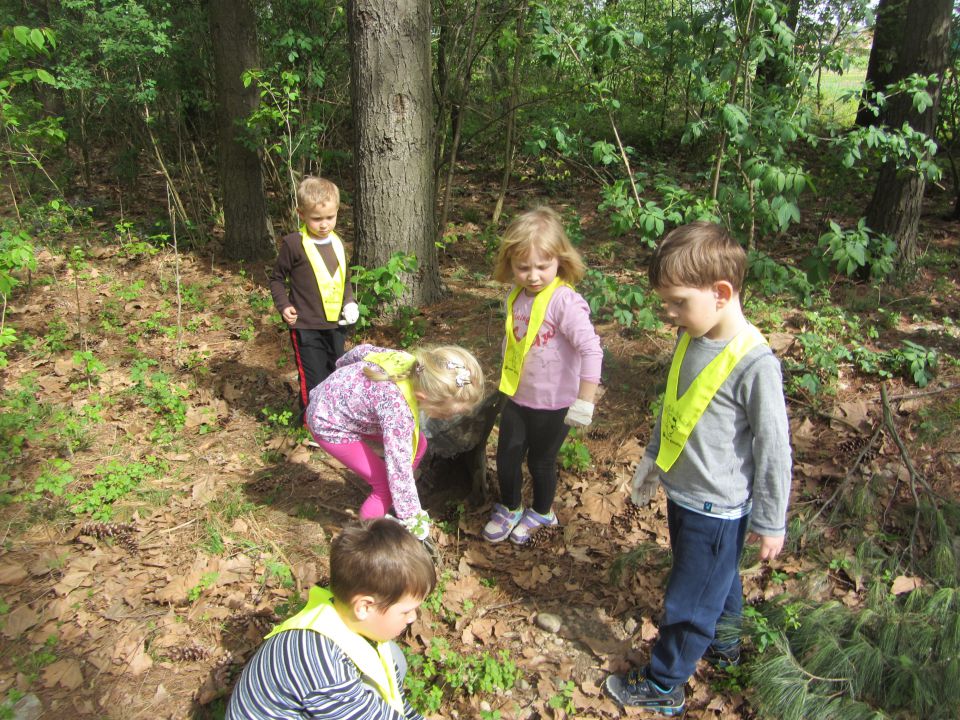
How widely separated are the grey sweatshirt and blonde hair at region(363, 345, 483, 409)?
91 centimetres

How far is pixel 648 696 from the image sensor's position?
2736 millimetres

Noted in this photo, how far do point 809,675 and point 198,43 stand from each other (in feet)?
28.4

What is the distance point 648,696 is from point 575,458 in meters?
1.70

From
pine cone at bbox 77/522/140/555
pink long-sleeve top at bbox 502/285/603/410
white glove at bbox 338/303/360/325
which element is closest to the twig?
pink long-sleeve top at bbox 502/285/603/410

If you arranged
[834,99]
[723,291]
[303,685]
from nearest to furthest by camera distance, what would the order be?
[303,685] < [723,291] < [834,99]

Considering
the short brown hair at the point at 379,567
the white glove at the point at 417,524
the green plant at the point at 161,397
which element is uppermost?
the short brown hair at the point at 379,567

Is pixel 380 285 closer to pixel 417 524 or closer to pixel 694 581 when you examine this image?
pixel 417 524

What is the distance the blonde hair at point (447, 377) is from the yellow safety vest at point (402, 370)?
2.0 inches

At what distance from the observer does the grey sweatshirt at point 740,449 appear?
2125mm

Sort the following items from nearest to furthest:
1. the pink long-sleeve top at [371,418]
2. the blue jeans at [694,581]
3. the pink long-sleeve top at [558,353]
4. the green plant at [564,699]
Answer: the blue jeans at [694,581], the green plant at [564,699], the pink long-sleeve top at [371,418], the pink long-sleeve top at [558,353]

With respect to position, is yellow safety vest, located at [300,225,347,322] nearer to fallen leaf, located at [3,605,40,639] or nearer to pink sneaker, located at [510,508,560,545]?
pink sneaker, located at [510,508,560,545]

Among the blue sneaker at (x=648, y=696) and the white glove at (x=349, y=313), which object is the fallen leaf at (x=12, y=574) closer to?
the white glove at (x=349, y=313)

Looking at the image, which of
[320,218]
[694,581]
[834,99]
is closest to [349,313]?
[320,218]

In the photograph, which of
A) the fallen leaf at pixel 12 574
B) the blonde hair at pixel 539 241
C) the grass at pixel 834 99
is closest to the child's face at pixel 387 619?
the blonde hair at pixel 539 241
